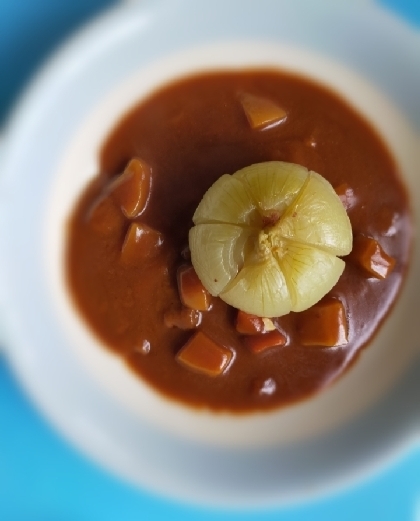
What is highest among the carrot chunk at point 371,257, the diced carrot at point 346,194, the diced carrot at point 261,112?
the diced carrot at point 261,112

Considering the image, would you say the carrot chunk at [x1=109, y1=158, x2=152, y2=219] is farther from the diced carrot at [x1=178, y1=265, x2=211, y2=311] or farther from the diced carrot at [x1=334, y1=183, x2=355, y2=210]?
the diced carrot at [x1=334, y1=183, x2=355, y2=210]

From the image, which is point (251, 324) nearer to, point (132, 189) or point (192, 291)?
point (192, 291)

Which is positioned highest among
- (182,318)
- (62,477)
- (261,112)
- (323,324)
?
(261,112)

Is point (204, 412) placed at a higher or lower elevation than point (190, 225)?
lower

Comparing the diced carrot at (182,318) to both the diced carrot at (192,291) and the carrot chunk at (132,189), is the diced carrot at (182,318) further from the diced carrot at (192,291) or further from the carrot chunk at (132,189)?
the carrot chunk at (132,189)

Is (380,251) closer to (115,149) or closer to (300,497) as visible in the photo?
(300,497)

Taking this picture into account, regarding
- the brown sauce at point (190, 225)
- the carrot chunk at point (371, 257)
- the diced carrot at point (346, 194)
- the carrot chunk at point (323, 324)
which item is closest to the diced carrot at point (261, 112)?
the brown sauce at point (190, 225)

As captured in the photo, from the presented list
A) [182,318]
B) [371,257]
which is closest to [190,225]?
[182,318]

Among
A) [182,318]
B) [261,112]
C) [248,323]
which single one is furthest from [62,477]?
[261,112]
